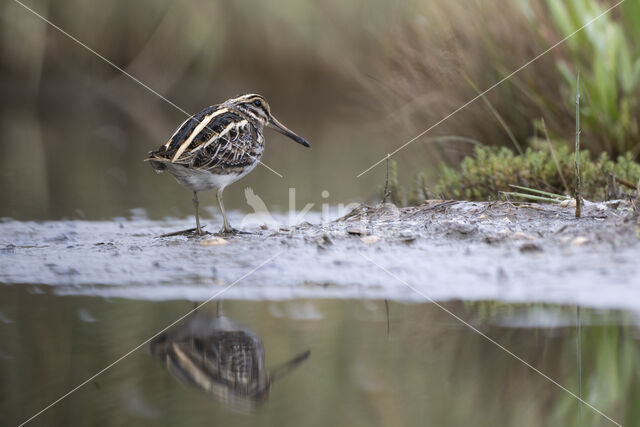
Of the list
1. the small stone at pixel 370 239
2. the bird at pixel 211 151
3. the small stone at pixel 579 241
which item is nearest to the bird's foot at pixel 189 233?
the bird at pixel 211 151

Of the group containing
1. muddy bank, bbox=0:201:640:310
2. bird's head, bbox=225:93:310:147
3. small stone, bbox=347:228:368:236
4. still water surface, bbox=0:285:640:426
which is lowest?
still water surface, bbox=0:285:640:426

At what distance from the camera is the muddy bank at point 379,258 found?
5012 mm

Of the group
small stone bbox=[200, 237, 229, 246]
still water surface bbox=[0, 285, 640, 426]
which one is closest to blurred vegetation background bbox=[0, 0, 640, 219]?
small stone bbox=[200, 237, 229, 246]

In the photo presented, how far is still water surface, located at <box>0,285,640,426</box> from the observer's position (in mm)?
3375

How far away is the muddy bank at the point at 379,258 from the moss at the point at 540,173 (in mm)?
1042

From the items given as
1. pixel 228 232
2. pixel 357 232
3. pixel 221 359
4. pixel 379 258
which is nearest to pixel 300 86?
pixel 228 232

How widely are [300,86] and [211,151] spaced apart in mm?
13992

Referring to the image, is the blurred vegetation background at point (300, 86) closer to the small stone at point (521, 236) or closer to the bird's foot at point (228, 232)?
the bird's foot at point (228, 232)

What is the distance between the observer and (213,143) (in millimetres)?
6609

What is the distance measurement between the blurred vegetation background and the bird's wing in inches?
75.1


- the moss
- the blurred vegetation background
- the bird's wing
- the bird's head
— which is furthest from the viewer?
the blurred vegetation background

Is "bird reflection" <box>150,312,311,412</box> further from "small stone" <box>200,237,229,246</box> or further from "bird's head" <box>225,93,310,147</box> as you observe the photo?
"bird's head" <box>225,93,310,147</box>

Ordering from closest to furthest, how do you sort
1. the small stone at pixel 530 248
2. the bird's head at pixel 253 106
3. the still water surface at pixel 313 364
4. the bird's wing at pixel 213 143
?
the still water surface at pixel 313 364 → the small stone at pixel 530 248 → the bird's wing at pixel 213 143 → the bird's head at pixel 253 106

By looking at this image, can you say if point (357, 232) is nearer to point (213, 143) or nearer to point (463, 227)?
point (463, 227)
